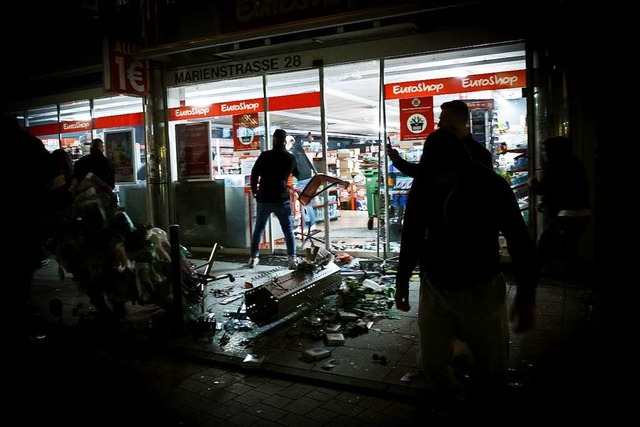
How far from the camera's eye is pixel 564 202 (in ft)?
19.6

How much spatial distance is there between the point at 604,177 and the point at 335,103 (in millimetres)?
6616

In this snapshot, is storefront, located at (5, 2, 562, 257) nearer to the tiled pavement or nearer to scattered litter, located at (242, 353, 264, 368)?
the tiled pavement

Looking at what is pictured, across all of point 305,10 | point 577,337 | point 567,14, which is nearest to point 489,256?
point 577,337

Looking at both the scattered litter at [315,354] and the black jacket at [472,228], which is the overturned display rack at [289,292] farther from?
the black jacket at [472,228]

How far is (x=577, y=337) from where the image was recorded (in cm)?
488

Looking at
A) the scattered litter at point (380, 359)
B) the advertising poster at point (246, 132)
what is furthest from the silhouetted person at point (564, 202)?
the advertising poster at point (246, 132)

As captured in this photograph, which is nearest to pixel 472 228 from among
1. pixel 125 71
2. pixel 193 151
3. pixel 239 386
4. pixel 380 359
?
pixel 380 359

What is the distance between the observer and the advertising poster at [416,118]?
27.5 feet

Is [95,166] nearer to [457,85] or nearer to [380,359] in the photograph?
[457,85]

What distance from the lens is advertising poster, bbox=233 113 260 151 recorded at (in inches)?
389

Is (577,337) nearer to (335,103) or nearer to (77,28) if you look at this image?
(335,103)

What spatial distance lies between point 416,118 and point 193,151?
15.1 ft

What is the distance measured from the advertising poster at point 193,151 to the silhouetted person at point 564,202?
6478 millimetres

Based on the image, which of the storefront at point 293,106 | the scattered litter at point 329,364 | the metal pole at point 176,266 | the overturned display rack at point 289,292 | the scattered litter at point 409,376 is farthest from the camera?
the storefront at point 293,106
